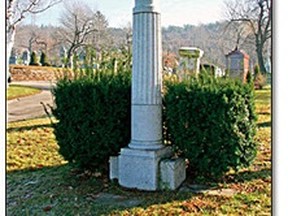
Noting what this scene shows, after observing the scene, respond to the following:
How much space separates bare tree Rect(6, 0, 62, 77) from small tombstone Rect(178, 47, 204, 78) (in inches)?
48.7

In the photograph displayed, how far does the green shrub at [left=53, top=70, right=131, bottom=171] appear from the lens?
279 cm

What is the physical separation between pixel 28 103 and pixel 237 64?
2.14 meters

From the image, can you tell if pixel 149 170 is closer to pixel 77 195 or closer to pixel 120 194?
pixel 120 194

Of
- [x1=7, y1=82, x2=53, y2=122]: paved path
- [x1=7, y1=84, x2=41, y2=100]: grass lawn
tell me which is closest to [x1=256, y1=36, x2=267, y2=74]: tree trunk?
[x1=7, y1=82, x2=53, y2=122]: paved path

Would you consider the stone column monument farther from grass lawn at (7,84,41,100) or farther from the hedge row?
grass lawn at (7,84,41,100)

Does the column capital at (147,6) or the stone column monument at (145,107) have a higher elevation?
the column capital at (147,6)

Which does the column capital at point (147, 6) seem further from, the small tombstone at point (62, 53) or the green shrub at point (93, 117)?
the small tombstone at point (62, 53)

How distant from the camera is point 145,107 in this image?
2.64 m

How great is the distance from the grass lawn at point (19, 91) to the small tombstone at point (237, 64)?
192 centimetres

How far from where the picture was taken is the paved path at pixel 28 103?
3.55 m

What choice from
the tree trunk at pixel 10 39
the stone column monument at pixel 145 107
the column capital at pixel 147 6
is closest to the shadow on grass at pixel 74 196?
the stone column monument at pixel 145 107

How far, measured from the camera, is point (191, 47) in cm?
274

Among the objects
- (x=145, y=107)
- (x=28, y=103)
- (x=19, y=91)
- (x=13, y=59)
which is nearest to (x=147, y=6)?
(x=145, y=107)

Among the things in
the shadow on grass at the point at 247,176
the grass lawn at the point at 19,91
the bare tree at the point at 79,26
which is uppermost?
the bare tree at the point at 79,26
